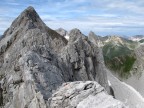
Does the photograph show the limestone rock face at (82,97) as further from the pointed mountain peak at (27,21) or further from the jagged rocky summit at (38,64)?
the pointed mountain peak at (27,21)

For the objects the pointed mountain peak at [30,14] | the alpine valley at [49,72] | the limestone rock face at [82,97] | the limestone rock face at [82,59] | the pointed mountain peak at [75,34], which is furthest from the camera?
the pointed mountain peak at [30,14]

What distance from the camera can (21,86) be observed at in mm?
42969

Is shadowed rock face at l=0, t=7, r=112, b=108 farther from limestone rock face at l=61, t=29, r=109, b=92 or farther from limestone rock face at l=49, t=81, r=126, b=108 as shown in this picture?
limestone rock face at l=49, t=81, r=126, b=108

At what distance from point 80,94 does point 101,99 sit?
2.22 m

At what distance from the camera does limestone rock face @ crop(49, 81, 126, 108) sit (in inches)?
1191

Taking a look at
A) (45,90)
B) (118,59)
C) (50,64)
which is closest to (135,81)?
(118,59)

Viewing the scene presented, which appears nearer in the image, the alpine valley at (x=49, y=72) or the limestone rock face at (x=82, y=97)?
the limestone rock face at (x=82, y=97)

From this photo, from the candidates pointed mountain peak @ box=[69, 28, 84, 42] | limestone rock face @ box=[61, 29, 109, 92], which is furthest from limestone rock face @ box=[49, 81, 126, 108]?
pointed mountain peak @ box=[69, 28, 84, 42]

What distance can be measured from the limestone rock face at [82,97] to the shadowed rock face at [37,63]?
2376mm

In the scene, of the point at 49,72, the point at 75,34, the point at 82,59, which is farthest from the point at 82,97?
the point at 75,34

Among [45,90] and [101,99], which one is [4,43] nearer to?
[45,90]

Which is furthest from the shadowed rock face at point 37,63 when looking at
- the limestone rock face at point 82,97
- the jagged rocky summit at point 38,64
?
the limestone rock face at point 82,97

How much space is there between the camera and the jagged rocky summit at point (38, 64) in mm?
39594

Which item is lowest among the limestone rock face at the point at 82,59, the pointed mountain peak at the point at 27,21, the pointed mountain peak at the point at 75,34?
the limestone rock face at the point at 82,59
